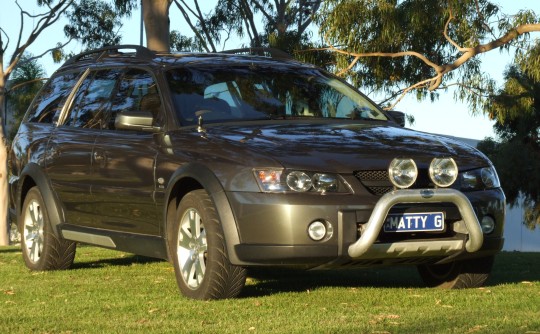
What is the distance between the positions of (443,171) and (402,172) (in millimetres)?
301

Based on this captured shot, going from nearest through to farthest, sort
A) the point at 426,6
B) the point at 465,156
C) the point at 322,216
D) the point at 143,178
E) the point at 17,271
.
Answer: the point at 322,216
the point at 465,156
the point at 143,178
the point at 17,271
the point at 426,6

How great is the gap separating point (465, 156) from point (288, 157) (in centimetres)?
120

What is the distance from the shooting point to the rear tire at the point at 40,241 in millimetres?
9391

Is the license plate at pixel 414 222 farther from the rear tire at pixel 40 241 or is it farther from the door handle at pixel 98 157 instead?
the rear tire at pixel 40 241

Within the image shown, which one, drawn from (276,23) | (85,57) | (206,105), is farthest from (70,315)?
(276,23)

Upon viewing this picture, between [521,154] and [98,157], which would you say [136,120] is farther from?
[521,154]

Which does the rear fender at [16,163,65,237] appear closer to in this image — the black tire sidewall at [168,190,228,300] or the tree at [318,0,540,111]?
the black tire sidewall at [168,190,228,300]

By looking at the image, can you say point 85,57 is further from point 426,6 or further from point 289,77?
point 426,6

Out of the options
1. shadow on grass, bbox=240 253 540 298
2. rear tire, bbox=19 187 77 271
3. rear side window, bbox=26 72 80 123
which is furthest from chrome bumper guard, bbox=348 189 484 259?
rear side window, bbox=26 72 80 123

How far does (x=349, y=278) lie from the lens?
877 cm

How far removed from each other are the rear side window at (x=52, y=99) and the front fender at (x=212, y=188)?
2534 millimetres

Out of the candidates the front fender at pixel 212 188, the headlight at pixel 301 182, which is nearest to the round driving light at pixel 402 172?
the headlight at pixel 301 182

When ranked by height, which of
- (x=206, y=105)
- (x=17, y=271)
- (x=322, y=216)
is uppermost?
(x=206, y=105)

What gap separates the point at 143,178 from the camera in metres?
7.76
